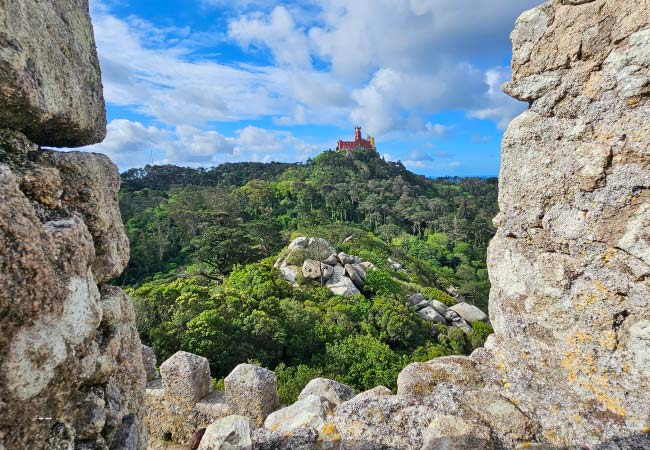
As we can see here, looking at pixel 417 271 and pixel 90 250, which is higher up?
pixel 90 250

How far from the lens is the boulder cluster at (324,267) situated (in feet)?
85.3

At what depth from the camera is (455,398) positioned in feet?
12.3

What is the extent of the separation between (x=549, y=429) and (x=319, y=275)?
23151 millimetres

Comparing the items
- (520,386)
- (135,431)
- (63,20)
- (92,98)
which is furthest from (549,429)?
(63,20)

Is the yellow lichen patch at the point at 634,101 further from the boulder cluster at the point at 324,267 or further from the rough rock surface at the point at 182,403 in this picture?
the boulder cluster at the point at 324,267

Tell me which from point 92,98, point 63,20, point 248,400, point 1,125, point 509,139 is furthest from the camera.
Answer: point 248,400

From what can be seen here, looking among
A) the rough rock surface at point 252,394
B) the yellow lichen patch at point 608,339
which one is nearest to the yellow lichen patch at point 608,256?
the yellow lichen patch at point 608,339

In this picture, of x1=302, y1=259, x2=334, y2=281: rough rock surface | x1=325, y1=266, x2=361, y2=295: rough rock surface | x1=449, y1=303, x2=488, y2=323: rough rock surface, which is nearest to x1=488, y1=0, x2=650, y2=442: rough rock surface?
x1=325, y1=266, x2=361, y2=295: rough rock surface

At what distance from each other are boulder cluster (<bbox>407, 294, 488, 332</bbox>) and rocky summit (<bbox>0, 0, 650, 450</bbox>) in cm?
2128

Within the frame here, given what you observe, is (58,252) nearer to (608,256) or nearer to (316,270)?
(608,256)

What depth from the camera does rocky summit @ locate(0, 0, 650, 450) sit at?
1.67m

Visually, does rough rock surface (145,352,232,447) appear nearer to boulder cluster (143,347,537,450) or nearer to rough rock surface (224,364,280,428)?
rough rock surface (224,364,280,428)

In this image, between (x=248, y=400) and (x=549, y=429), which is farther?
(x=248, y=400)

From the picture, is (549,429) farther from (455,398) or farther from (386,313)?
(386,313)
